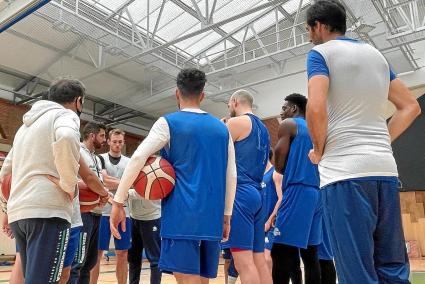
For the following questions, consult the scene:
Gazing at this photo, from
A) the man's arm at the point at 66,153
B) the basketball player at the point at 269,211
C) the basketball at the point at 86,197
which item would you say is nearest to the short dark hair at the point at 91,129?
the basketball at the point at 86,197

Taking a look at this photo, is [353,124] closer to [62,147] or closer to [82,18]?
[62,147]

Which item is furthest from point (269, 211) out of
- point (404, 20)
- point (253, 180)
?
point (404, 20)

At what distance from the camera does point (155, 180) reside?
252 centimetres

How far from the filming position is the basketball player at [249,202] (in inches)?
125

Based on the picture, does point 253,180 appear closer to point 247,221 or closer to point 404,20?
point 247,221

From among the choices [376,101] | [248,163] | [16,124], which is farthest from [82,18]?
[376,101]

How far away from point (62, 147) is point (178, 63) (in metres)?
10.8

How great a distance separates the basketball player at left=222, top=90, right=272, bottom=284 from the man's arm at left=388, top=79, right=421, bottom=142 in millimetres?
1318

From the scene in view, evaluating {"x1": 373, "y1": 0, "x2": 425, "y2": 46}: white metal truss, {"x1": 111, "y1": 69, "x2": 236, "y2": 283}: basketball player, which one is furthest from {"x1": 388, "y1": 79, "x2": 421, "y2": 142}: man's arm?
{"x1": 373, "y1": 0, "x2": 425, "y2": 46}: white metal truss

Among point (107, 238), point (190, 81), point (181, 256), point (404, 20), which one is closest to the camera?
point (181, 256)

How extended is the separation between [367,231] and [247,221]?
1437 millimetres

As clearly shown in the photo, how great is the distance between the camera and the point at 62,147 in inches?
101

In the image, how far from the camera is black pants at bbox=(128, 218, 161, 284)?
16.0 ft

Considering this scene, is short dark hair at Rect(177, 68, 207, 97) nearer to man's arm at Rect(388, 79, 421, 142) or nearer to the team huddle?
the team huddle
